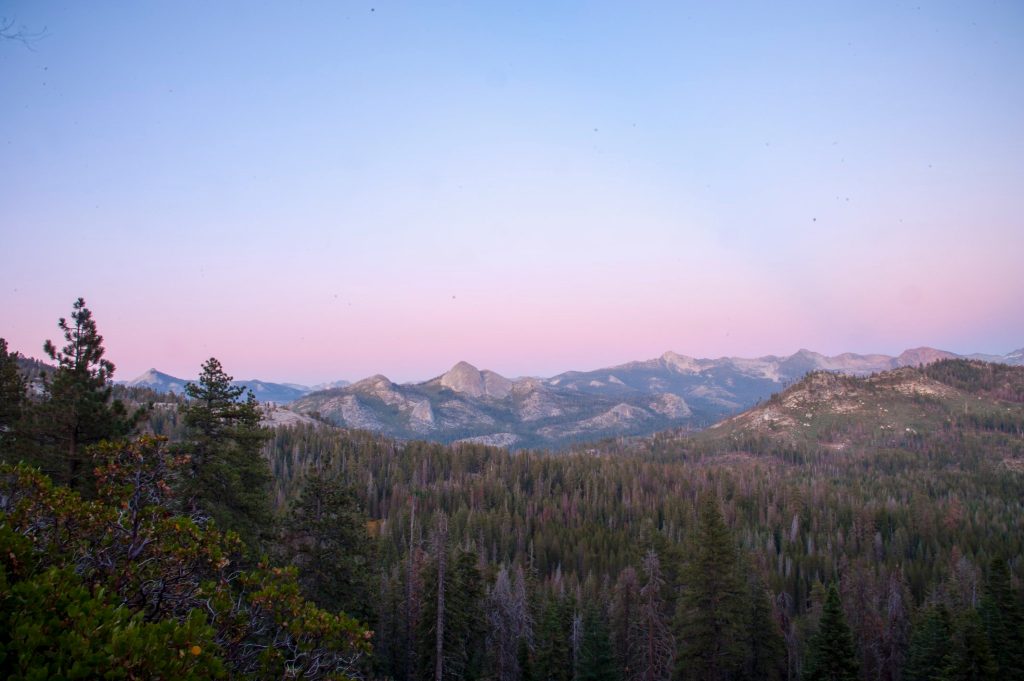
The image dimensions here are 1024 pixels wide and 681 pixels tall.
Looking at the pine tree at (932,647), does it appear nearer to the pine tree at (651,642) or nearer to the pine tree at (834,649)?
the pine tree at (834,649)

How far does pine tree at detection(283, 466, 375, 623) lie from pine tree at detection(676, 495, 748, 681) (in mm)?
21774

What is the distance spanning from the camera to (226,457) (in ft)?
82.9

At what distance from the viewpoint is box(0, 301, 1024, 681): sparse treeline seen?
857 centimetres

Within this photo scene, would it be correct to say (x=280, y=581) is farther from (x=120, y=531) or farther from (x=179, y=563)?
(x=120, y=531)

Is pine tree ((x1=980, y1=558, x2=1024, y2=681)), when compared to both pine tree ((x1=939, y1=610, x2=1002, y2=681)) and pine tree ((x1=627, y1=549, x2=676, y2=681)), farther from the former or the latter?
pine tree ((x1=627, y1=549, x2=676, y2=681))

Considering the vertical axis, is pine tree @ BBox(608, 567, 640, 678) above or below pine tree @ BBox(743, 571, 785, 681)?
below

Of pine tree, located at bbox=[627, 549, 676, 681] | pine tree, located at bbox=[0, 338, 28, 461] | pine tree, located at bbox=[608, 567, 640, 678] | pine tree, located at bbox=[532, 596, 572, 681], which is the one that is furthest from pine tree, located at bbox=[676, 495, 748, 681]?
pine tree, located at bbox=[0, 338, 28, 461]

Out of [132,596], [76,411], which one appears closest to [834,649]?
[132,596]

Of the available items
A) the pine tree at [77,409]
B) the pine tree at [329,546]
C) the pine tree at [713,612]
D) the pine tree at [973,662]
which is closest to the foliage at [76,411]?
the pine tree at [77,409]

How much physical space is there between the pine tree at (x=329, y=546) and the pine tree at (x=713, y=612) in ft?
71.4

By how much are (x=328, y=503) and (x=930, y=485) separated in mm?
212644

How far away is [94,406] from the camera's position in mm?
23125

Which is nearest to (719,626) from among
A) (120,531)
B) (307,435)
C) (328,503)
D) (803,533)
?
(328,503)

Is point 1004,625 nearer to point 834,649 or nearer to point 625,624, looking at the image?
point 834,649
